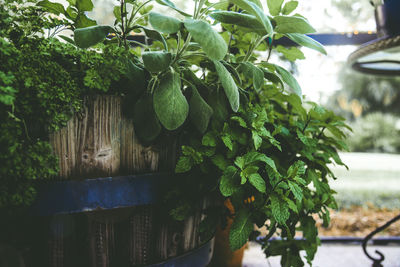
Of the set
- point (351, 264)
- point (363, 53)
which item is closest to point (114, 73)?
point (363, 53)

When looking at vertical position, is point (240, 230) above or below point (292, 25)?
below

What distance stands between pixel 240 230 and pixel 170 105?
1.33 feet

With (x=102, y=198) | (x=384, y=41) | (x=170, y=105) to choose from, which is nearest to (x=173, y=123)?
(x=170, y=105)

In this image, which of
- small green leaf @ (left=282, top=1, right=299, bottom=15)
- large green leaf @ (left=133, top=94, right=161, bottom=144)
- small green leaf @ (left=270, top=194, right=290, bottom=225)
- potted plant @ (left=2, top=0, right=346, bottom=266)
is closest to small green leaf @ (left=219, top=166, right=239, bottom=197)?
potted plant @ (left=2, top=0, right=346, bottom=266)

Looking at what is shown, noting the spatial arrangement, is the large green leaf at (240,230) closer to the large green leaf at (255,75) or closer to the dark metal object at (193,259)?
the dark metal object at (193,259)

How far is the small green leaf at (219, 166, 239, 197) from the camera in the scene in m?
0.75

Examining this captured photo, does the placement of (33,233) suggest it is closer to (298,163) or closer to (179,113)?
(179,113)

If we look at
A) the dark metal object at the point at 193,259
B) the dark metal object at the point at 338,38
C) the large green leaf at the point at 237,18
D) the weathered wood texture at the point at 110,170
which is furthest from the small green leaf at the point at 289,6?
the dark metal object at the point at 338,38

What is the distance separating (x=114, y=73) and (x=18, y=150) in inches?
11.3

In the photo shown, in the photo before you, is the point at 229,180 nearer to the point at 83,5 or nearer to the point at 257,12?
the point at 257,12

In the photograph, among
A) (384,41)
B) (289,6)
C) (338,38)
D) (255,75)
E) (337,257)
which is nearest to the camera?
(255,75)

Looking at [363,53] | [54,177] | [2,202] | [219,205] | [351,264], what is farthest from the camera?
[351,264]

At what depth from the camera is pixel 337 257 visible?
1767mm

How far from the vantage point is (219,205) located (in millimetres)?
942
